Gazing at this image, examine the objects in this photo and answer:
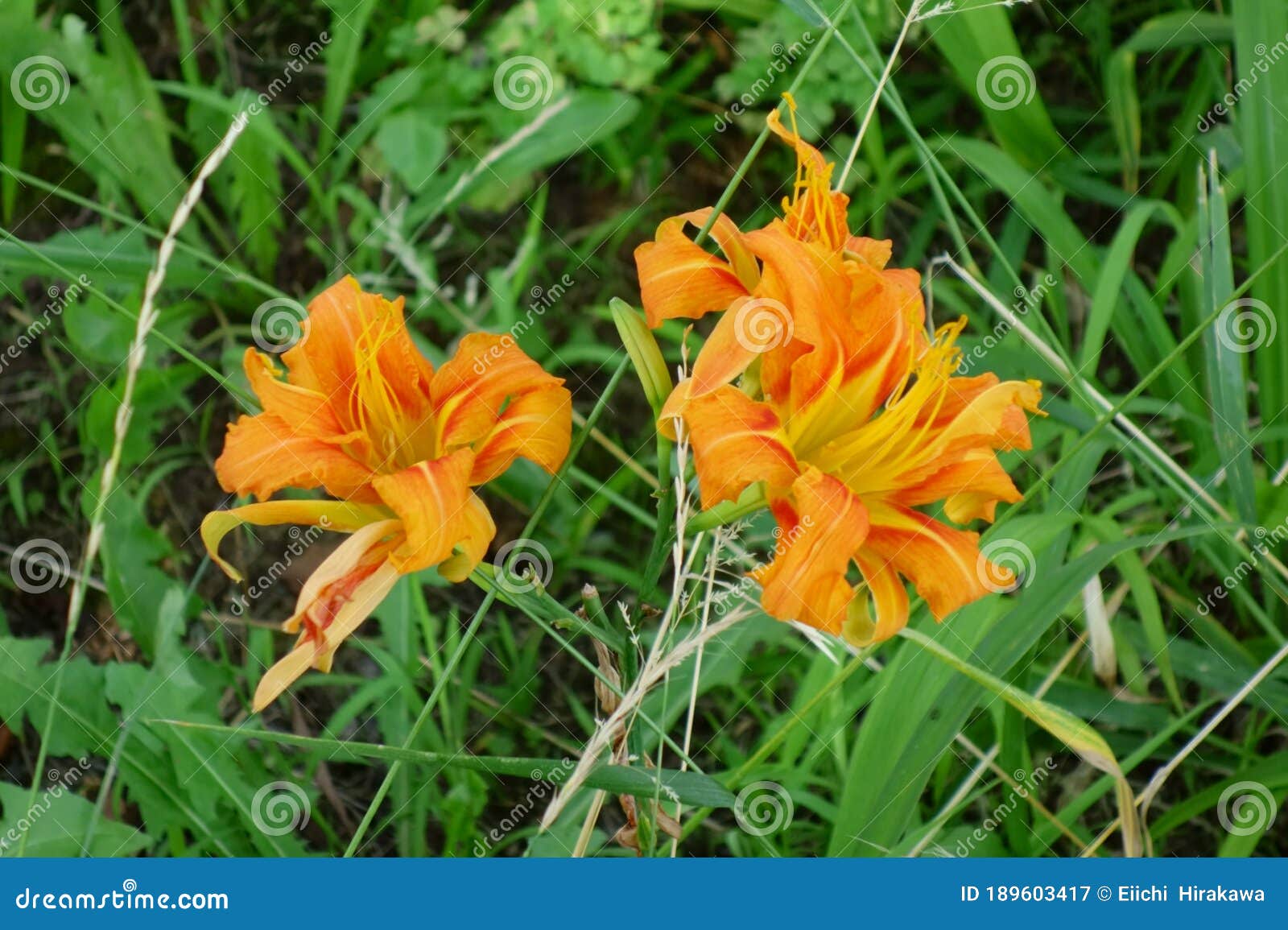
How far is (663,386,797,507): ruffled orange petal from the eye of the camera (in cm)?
92

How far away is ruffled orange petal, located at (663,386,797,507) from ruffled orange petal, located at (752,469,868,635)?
28mm

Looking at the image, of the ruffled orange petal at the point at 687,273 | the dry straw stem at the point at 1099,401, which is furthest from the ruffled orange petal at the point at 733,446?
the dry straw stem at the point at 1099,401

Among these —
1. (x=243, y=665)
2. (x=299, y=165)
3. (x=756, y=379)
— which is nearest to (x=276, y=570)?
(x=243, y=665)

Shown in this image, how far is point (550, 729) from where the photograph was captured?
1.91 meters

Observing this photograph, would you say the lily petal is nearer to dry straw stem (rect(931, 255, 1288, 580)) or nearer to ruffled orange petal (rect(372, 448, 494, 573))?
ruffled orange petal (rect(372, 448, 494, 573))

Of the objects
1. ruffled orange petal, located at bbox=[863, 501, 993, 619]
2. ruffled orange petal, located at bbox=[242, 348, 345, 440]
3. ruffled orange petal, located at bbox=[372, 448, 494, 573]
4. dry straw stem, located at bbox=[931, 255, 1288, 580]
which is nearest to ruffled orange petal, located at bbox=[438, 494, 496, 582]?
ruffled orange petal, located at bbox=[372, 448, 494, 573]

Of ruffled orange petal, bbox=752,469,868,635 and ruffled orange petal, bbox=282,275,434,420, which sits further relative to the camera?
ruffled orange petal, bbox=282,275,434,420

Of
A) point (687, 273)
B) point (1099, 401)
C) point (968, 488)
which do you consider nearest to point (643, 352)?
point (687, 273)

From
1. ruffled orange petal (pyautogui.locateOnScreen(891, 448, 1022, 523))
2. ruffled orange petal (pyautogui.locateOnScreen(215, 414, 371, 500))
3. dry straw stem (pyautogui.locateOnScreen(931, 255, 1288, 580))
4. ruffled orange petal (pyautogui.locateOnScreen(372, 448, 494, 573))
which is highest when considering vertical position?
dry straw stem (pyautogui.locateOnScreen(931, 255, 1288, 580))

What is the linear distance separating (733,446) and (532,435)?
20cm

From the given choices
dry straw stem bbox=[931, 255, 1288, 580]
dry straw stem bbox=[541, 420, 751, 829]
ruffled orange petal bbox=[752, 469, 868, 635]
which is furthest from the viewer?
dry straw stem bbox=[931, 255, 1288, 580]

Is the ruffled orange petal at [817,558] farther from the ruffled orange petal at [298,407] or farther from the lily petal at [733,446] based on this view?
the ruffled orange petal at [298,407]

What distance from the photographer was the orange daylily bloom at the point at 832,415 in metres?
0.93

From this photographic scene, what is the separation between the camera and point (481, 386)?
1066 mm
